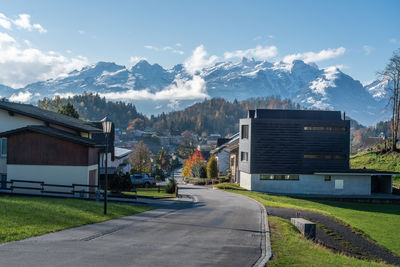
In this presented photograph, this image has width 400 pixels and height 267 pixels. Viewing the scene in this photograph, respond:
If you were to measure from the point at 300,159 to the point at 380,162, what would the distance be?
2412 centimetres

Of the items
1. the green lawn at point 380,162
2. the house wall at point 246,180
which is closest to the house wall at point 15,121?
the house wall at point 246,180

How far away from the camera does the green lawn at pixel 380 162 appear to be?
6615cm

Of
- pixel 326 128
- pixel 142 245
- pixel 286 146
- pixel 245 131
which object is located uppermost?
pixel 326 128

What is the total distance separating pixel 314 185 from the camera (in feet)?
182

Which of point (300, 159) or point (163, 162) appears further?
point (163, 162)

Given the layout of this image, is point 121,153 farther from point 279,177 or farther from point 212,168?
point 279,177

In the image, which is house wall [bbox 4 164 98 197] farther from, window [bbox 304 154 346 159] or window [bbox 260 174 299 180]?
window [bbox 304 154 346 159]

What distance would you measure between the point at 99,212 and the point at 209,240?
324 inches

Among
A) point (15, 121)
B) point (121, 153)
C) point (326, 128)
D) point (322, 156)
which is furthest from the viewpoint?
point (121, 153)

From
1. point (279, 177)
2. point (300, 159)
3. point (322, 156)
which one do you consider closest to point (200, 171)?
point (279, 177)

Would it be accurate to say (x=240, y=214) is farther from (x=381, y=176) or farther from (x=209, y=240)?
(x=381, y=176)

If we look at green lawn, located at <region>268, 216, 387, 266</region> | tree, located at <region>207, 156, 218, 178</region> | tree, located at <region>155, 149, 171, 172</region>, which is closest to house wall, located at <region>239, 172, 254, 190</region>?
tree, located at <region>207, 156, 218, 178</region>

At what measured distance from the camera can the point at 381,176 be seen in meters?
59.1

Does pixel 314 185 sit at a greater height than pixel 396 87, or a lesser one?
lesser
